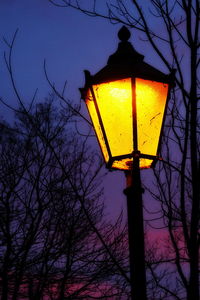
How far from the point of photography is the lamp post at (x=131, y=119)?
101 inches

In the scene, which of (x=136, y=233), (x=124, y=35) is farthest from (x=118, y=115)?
(x=124, y=35)

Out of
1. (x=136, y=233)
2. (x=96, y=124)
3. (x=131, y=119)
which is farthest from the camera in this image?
(x=96, y=124)

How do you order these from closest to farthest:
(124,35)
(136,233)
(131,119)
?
(136,233), (131,119), (124,35)

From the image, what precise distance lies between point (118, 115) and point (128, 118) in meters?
0.07

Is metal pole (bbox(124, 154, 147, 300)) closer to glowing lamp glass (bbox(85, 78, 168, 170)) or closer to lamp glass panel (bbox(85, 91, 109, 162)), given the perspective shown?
glowing lamp glass (bbox(85, 78, 168, 170))

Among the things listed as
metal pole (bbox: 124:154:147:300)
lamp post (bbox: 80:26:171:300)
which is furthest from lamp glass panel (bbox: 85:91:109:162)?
metal pole (bbox: 124:154:147:300)

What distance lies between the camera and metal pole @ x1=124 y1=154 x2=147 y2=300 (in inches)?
91.7

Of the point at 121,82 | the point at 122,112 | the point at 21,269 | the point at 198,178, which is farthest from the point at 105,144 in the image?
the point at 21,269

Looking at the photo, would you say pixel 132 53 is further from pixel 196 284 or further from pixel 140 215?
pixel 196 284

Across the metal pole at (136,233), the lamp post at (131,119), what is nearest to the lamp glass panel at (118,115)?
the lamp post at (131,119)

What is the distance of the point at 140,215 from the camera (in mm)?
A: 2512

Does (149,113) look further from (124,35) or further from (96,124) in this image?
(124,35)

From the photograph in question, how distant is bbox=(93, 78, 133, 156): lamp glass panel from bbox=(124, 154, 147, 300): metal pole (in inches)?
5.0

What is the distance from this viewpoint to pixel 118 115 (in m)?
2.61
